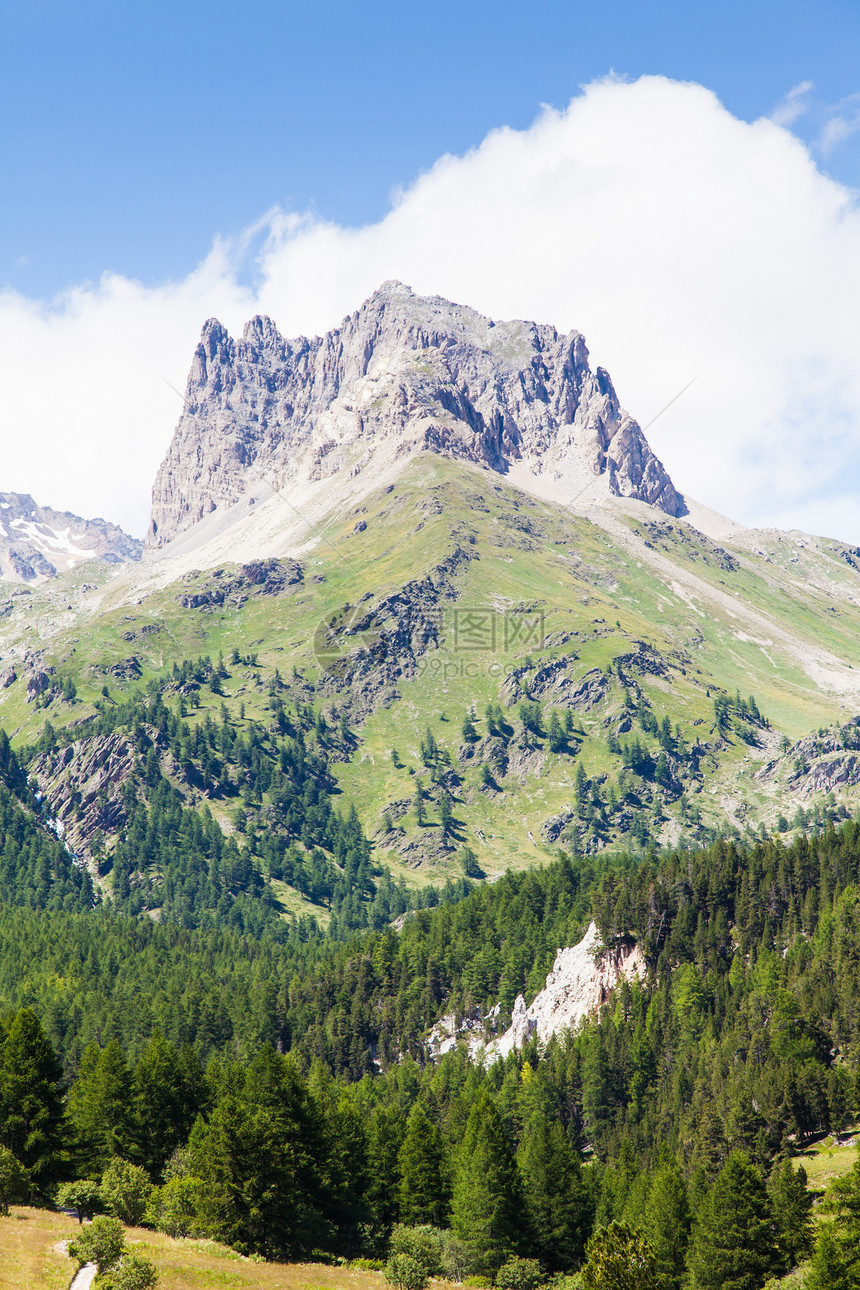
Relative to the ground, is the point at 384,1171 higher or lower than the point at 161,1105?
lower

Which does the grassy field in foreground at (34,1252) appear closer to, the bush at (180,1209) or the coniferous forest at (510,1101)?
the coniferous forest at (510,1101)

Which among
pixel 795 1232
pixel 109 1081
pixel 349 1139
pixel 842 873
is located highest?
pixel 842 873

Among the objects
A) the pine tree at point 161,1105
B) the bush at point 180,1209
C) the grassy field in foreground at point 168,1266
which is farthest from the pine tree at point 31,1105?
the bush at point 180,1209

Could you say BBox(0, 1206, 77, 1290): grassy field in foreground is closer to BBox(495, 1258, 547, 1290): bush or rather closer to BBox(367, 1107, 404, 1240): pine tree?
BBox(367, 1107, 404, 1240): pine tree

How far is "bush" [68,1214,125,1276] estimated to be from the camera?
54.7 meters

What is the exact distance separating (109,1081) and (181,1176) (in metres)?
10.8

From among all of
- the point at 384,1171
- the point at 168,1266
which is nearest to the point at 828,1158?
the point at 384,1171

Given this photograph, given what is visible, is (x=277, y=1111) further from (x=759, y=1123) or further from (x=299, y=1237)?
(x=759, y=1123)

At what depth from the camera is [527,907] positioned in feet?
652

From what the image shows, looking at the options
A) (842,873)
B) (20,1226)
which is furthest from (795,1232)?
(842,873)

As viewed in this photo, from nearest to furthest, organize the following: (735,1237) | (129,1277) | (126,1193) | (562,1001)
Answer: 1. (129,1277)
2. (126,1193)
3. (735,1237)
4. (562,1001)

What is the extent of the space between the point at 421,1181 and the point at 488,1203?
907cm

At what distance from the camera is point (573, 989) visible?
16750 centimetres

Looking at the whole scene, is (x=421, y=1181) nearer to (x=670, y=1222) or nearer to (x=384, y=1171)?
(x=384, y=1171)
